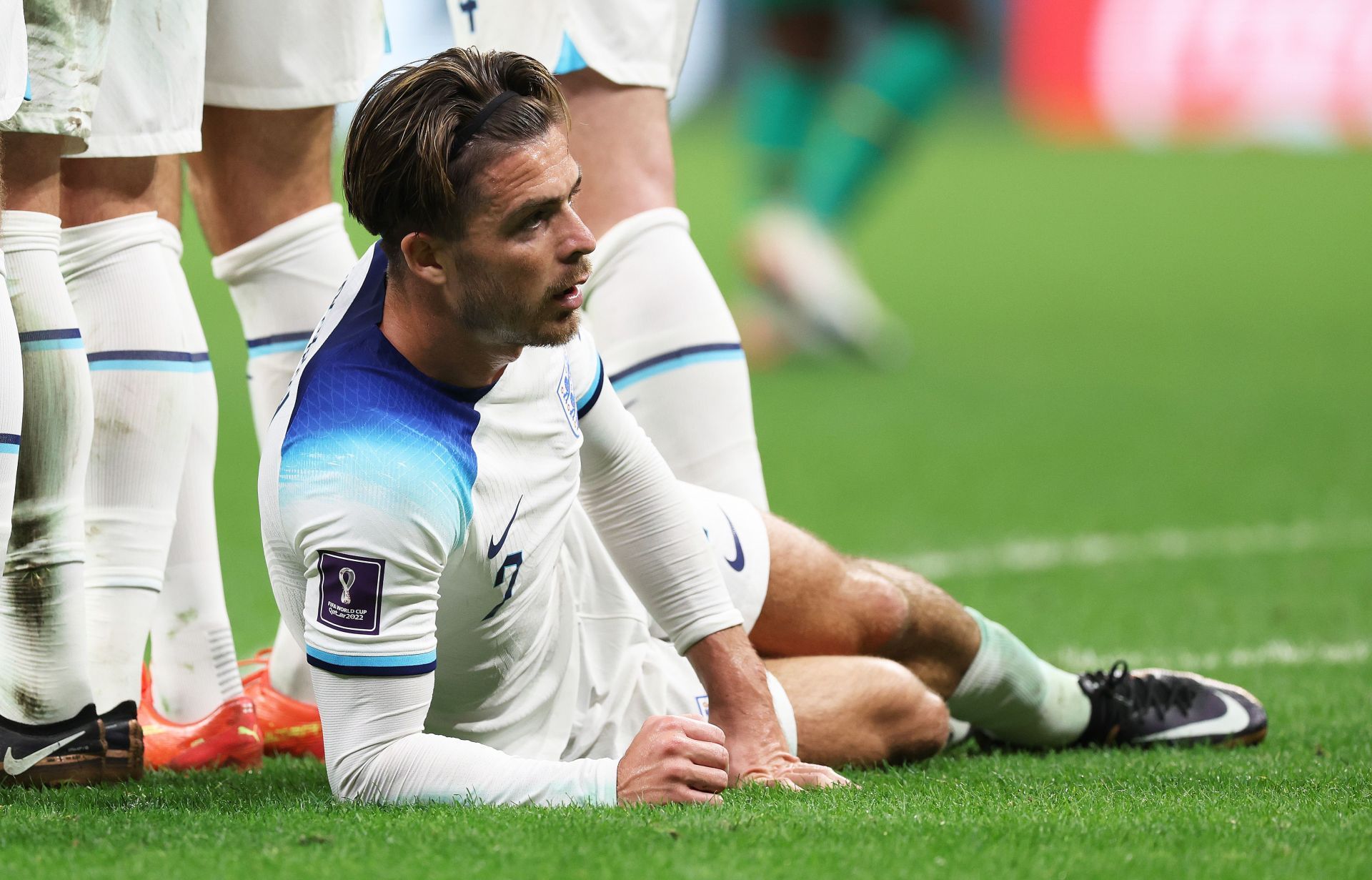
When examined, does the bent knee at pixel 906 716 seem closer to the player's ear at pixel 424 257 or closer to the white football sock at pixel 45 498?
the player's ear at pixel 424 257

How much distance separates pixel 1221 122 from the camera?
18.4 metres

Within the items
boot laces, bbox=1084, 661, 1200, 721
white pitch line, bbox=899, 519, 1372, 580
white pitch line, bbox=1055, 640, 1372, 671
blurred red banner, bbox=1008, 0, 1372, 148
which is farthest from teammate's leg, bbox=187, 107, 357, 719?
blurred red banner, bbox=1008, 0, 1372, 148

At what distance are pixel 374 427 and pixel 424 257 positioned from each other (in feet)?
0.72

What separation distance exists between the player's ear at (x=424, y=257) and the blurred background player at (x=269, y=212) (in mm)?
768

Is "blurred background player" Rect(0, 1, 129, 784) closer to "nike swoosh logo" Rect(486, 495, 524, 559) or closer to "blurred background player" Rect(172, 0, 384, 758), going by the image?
"blurred background player" Rect(172, 0, 384, 758)

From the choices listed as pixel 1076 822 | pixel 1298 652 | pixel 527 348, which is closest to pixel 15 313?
pixel 527 348

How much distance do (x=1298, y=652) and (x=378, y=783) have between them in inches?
84.0

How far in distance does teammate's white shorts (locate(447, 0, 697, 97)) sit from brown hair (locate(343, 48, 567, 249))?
79cm

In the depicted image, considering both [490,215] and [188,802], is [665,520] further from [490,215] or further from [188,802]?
[188,802]

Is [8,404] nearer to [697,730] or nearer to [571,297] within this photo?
[571,297]

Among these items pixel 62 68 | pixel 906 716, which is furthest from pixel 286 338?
pixel 906 716

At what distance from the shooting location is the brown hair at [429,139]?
6.86ft

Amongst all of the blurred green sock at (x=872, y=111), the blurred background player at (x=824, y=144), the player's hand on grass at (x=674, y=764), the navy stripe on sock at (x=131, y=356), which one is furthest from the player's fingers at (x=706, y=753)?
the blurred green sock at (x=872, y=111)

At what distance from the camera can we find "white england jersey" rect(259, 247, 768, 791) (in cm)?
204
